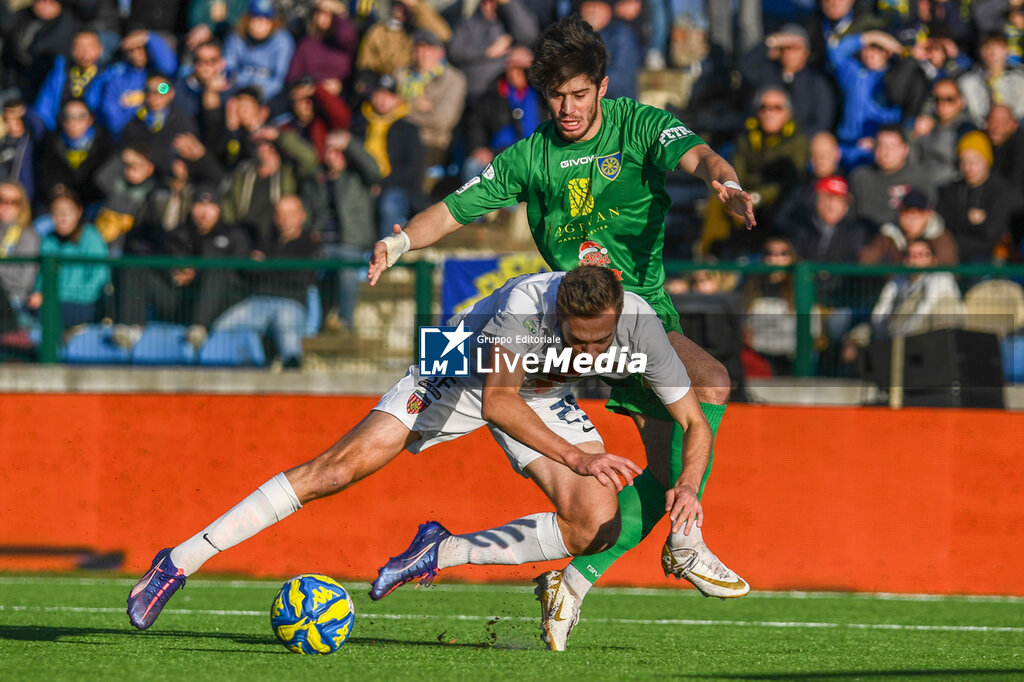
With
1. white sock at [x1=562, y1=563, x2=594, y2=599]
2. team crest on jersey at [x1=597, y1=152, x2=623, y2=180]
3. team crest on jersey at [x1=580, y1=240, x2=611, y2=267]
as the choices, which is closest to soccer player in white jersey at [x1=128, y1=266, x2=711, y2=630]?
white sock at [x1=562, y1=563, x2=594, y2=599]

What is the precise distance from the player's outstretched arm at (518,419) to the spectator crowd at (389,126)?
4.35 m

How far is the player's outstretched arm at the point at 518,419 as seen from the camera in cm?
577

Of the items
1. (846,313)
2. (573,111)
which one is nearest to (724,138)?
(846,313)

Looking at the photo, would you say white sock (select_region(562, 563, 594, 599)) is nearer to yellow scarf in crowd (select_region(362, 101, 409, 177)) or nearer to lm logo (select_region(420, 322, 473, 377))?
lm logo (select_region(420, 322, 473, 377))

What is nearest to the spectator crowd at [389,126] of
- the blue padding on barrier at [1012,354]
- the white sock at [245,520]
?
the blue padding on barrier at [1012,354]

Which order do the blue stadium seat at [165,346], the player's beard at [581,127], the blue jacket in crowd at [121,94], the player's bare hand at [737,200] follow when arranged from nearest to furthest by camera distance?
the player's bare hand at [737,200], the player's beard at [581,127], the blue stadium seat at [165,346], the blue jacket in crowd at [121,94]

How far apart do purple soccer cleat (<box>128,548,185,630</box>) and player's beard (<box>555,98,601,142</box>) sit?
260cm

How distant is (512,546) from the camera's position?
22.0 ft

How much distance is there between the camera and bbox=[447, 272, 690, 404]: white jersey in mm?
6070

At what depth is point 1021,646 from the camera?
7.06 m

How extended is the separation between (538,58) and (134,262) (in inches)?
190

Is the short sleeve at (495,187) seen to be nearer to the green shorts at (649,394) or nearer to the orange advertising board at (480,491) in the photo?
the green shorts at (649,394)

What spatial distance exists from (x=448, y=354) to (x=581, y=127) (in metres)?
1.23

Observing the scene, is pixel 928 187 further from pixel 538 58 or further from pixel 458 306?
pixel 538 58
